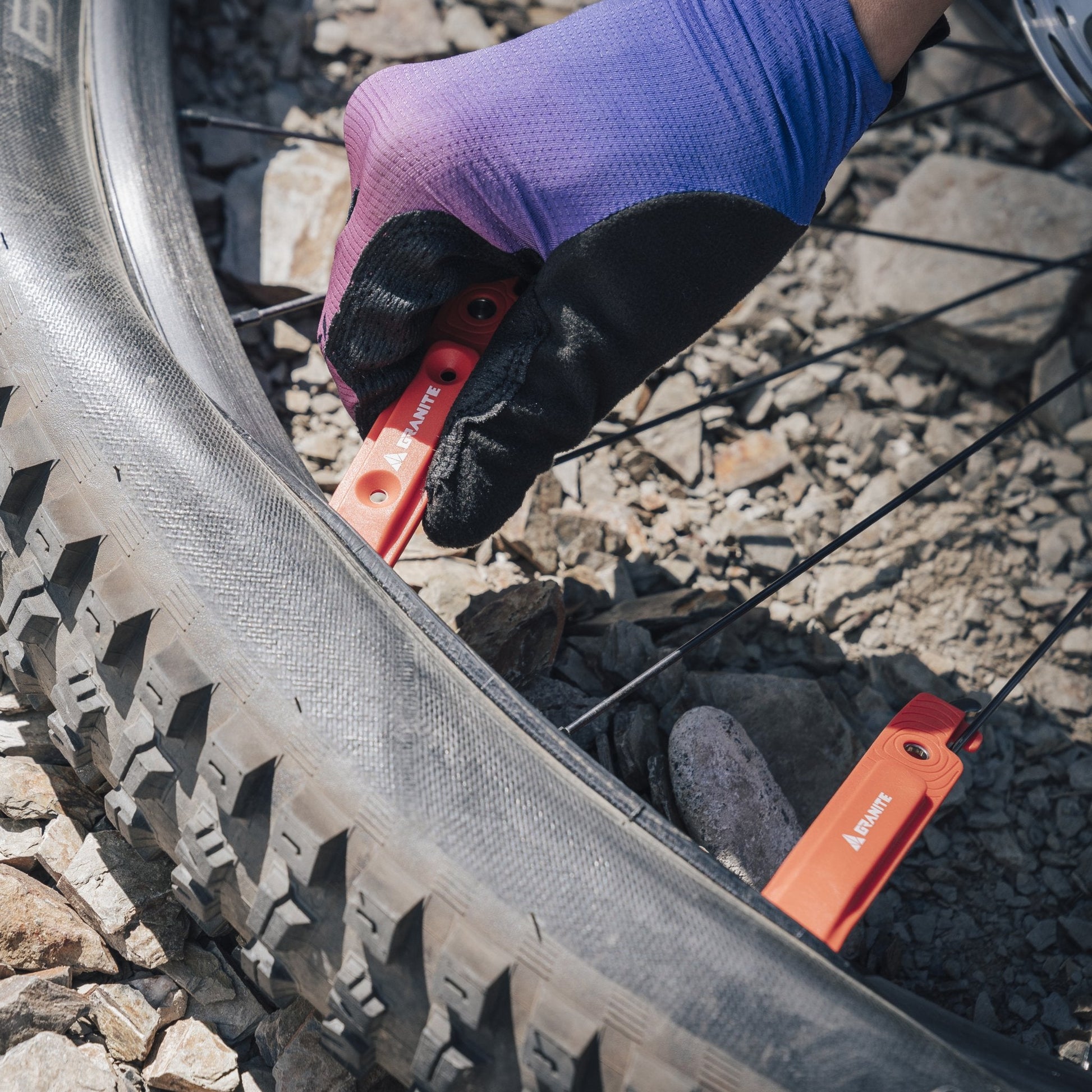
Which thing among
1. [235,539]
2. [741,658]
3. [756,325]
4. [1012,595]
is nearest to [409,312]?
[235,539]

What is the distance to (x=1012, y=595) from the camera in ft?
5.73

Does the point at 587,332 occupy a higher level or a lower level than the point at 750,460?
higher

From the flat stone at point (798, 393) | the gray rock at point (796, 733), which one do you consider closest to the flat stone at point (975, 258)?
the flat stone at point (798, 393)

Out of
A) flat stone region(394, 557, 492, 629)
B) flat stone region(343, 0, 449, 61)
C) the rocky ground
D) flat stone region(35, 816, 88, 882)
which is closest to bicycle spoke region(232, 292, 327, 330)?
the rocky ground

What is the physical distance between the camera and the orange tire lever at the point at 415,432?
4.05 ft

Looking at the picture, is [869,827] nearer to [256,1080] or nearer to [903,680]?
[903,680]

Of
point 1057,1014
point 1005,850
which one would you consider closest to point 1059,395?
point 1005,850

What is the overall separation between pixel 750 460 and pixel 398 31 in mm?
1309

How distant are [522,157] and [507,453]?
0.35 metres

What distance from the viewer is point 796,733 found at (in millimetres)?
1407

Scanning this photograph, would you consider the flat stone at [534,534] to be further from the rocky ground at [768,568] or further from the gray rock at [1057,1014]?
the gray rock at [1057,1014]

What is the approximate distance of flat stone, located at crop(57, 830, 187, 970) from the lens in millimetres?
1104

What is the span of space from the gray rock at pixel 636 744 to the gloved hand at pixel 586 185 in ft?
1.20

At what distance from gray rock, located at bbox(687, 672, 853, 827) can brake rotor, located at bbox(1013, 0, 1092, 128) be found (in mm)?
972
